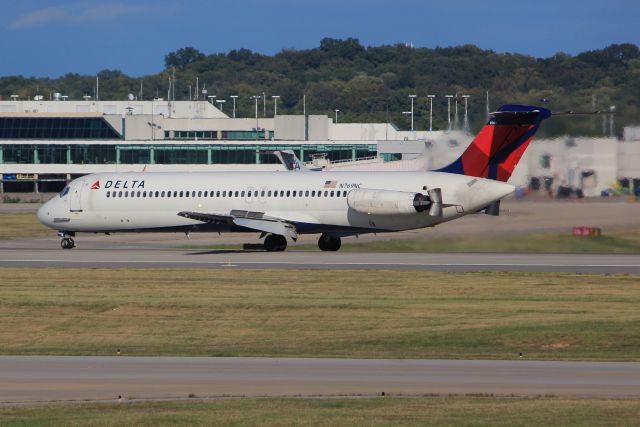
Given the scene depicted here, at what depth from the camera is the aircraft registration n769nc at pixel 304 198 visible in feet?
159

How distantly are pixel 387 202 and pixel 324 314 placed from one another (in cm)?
1747

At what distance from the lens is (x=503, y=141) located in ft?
159

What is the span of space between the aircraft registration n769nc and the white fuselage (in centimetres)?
4

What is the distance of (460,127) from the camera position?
52.2m

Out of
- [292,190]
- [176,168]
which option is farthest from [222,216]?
[176,168]

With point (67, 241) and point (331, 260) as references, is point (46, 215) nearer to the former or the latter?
point (67, 241)

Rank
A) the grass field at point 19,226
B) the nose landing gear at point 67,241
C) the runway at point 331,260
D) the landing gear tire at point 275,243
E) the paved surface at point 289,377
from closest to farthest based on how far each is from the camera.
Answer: the paved surface at point 289,377 < the runway at point 331,260 < the landing gear tire at point 275,243 < the nose landing gear at point 67,241 < the grass field at point 19,226

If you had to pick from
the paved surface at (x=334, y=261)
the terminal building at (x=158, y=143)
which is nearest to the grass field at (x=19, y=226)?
the paved surface at (x=334, y=261)

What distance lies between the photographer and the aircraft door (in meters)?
56.8

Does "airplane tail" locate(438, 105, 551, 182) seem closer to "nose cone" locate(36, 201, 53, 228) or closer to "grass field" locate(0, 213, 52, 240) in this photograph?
"nose cone" locate(36, 201, 53, 228)

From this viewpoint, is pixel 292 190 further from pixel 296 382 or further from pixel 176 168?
pixel 176 168

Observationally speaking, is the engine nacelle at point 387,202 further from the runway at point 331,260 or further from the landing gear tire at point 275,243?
the landing gear tire at point 275,243

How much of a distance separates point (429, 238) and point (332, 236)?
13.8 feet

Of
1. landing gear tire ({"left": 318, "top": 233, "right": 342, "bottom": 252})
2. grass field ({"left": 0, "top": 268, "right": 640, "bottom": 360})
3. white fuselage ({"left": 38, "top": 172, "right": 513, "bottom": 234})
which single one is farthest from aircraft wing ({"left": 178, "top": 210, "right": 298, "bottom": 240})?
grass field ({"left": 0, "top": 268, "right": 640, "bottom": 360})
